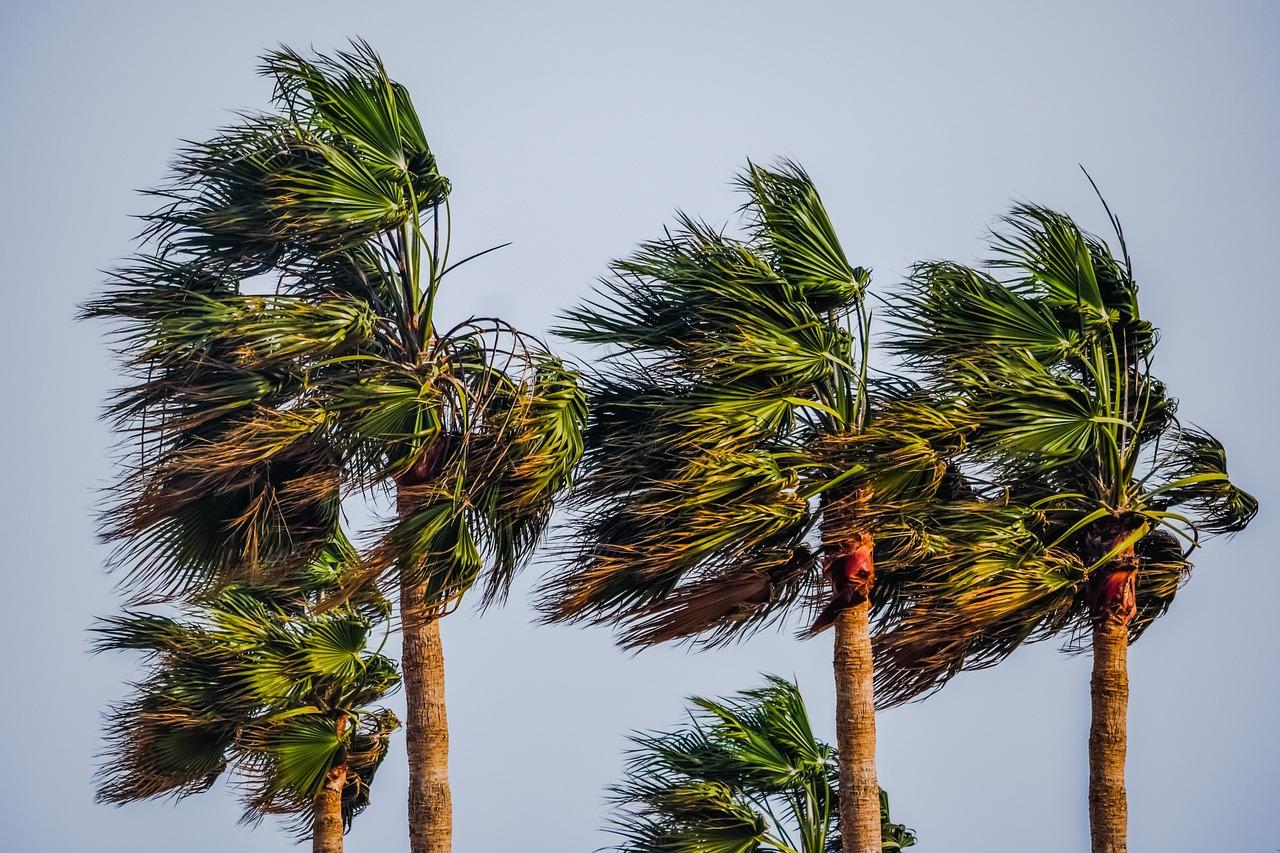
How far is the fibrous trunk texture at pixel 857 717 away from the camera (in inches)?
456

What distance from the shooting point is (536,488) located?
37.3 ft

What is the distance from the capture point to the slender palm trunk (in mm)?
11344

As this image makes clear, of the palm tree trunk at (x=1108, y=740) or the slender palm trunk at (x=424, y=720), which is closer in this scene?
the slender palm trunk at (x=424, y=720)

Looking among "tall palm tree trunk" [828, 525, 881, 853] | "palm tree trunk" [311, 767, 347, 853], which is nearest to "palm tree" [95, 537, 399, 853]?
"palm tree trunk" [311, 767, 347, 853]

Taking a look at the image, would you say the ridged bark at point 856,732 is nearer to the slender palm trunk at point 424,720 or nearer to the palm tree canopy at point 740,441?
the palm tree canopy at point 740,441

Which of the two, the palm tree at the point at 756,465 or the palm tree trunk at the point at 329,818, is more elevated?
the palm tree at the point at 756,465

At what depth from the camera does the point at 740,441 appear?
1133cm

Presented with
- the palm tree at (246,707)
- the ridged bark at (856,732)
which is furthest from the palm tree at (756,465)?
the palm tree at (246,707)

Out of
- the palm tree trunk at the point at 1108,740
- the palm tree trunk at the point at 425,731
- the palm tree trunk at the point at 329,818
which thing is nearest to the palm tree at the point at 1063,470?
the palm tree trunk at the point at 1108,740

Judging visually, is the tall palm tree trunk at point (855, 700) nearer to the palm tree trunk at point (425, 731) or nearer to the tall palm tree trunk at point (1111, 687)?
the tall palm tree trunk at point (1111, 687)

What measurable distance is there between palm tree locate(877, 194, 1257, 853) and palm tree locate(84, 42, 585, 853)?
2.78 m

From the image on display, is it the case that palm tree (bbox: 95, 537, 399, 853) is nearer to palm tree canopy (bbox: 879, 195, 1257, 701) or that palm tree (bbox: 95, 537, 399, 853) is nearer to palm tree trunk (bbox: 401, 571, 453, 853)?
palm tree trunk (bbox: 401, 571, 453, 853)

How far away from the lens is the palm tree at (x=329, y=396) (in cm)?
1091

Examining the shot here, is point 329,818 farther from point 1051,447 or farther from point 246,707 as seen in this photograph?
point 1051,447
